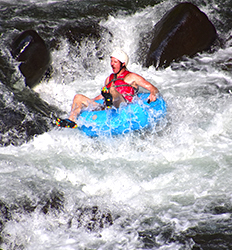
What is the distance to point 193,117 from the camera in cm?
500

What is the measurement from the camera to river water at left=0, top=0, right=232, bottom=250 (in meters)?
3.01

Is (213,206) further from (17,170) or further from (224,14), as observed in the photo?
(224,14)

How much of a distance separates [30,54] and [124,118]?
3.01 metres

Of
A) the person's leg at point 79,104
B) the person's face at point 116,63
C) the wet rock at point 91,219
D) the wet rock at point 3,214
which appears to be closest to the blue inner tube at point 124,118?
the person's leg at point 79,104

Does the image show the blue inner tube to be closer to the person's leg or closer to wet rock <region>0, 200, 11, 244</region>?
the person's leg

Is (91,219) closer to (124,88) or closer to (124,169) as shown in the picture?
(124,169)

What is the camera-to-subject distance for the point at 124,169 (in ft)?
13.3

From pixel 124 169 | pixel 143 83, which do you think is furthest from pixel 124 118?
pixel 124 169

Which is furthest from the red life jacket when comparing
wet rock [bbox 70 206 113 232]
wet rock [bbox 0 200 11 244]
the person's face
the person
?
wet rock [bbox 0 200 11 244]

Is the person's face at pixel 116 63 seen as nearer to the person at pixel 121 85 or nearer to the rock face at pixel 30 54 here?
the person at pixel 121 85

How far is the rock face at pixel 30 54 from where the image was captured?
617 centimetres

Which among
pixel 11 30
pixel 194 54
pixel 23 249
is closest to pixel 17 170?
pixel 23 249

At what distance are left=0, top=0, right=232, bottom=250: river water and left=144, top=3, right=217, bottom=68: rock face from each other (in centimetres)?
21

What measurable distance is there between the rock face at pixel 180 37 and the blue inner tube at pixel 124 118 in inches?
95.0
